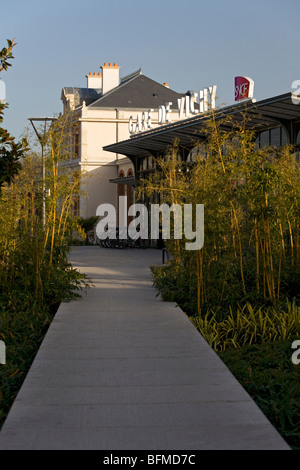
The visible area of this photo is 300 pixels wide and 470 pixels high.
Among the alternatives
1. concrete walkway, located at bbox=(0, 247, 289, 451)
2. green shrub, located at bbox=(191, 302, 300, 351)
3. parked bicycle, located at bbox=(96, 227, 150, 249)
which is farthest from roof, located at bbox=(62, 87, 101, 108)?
concrete walkway, located at bbox=(0, 247, 289, 451)

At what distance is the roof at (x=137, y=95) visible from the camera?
3922 cm

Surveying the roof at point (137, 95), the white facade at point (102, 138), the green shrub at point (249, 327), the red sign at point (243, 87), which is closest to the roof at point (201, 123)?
the red sign at point (243, 87)

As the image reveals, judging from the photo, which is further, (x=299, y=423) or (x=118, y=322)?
(x=118, y=322)

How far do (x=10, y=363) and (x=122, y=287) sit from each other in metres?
5.21

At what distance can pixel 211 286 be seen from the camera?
8.88m

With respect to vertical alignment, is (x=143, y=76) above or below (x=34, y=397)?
above

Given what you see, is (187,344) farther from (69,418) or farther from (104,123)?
(104,123)

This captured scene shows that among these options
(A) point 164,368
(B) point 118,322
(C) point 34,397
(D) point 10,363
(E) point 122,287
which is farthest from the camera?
(E) point 122,287

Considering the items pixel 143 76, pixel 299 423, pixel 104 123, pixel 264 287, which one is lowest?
pixel 299 423

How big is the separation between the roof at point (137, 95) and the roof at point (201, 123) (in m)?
11.0

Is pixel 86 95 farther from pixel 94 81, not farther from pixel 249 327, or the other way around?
pixel 249 327

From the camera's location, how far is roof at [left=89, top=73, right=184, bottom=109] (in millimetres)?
39219
